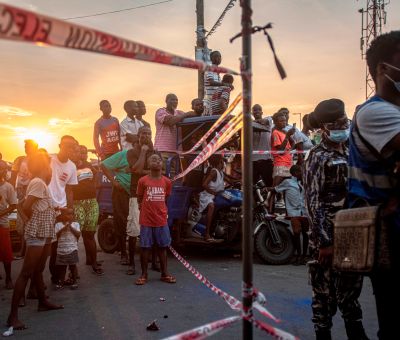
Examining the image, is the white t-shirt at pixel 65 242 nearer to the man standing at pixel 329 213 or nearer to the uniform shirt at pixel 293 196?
the uniform shirt at pixel 293 196

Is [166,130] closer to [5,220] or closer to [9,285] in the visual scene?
[5,220]

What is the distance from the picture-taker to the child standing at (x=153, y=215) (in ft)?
21.6

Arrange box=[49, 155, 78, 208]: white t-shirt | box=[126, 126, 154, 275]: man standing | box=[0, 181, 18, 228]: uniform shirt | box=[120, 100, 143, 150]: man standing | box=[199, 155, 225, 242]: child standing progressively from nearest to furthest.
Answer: box=[49, 155, 78, 208]: white t-shirt, box=[0, 181, 18, 228]: uniform shirt, box=[126, 126, 154, 275]: man standing, box=[199, 155, 225, 242]: child standing, box=[120, 100, 143, 150]: man standing

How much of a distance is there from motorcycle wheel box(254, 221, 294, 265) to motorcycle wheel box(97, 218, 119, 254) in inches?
114

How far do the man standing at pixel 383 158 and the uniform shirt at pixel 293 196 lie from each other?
17.3 ft

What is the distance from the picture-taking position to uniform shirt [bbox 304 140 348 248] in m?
3.58

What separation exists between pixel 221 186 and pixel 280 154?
1.32 m

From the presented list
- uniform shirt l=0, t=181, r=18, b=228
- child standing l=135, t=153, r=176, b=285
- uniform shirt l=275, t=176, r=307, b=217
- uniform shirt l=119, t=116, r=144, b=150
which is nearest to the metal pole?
child standing l=135, t=153, r=176, b=285

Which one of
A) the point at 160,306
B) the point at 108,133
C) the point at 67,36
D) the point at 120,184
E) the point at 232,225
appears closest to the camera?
the point at 67,36

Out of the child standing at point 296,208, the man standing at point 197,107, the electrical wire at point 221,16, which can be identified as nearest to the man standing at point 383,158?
the child standing at point 296,208

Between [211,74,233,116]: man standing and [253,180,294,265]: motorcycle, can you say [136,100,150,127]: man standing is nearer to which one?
[211,74,233,116]: man standing

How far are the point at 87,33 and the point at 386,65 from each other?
1.51m

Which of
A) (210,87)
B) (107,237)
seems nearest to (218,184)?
(210,87)

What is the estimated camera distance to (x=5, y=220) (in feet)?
21.5
